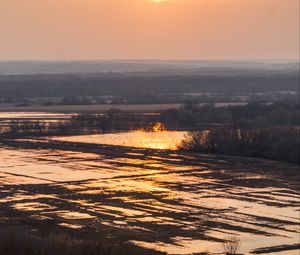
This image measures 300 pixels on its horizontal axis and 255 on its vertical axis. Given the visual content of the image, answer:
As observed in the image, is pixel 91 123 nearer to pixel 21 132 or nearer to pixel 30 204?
pixel 21 132

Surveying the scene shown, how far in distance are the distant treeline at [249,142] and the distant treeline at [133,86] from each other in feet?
164

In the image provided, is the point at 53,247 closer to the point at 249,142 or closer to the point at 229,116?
the point at 249,142

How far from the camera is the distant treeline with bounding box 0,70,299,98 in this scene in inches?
4646

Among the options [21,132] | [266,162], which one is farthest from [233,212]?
[21,132]

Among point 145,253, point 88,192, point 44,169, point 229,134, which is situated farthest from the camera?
point 229,134

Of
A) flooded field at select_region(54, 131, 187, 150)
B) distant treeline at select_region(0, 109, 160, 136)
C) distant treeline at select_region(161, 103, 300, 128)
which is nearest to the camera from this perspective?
flooded field at select_region(54, 131, 187, 150)

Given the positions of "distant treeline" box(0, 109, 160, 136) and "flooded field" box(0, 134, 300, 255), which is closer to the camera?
"flooded field" box(0, 134, 300, 255)

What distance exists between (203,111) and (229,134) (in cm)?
2302

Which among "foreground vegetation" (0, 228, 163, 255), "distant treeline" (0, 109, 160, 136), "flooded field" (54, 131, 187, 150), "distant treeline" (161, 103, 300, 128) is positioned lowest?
"foreground vegetation" (0, 228, 163, 255)

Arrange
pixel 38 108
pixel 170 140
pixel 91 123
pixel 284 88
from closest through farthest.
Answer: pixel 170 140
pixel 91 123
pixel 38 108
pixel 284 88

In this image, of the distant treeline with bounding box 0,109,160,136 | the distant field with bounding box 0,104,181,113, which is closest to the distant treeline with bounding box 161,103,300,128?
the distant treeline with bounding box 0,109,160,136

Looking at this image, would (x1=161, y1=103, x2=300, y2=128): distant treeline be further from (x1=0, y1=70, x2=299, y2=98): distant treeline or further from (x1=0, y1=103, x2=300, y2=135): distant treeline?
(x1=0, y1=70, x2=299, y2=98): distant treeline

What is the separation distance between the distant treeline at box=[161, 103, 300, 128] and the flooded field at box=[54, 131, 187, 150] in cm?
700

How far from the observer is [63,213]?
103ft
